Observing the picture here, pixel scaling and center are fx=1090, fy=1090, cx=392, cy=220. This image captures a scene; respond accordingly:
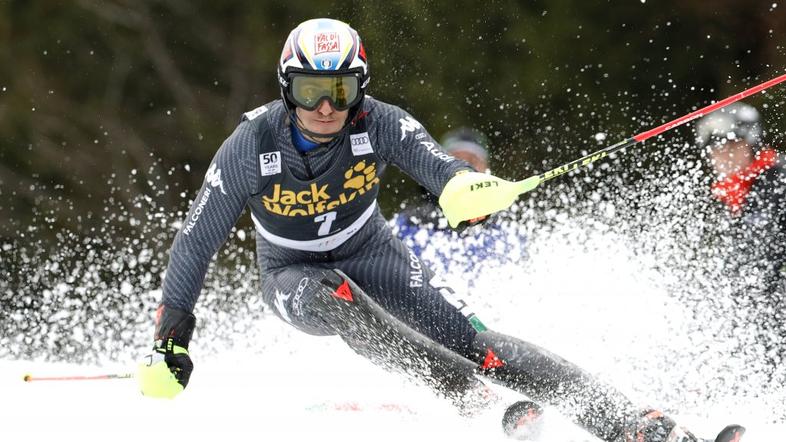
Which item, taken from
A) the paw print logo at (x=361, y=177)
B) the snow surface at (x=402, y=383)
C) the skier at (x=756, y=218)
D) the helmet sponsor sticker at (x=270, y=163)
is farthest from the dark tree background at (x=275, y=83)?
the helmet sponsor sticker at (x=270, y=163)

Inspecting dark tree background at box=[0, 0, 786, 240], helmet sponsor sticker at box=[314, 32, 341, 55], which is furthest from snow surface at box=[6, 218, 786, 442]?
dark tree background at box=[0, 0, 786, 240]

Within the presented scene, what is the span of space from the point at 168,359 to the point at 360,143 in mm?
931

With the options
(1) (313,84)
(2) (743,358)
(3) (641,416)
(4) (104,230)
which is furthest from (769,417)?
(4) (104,230)

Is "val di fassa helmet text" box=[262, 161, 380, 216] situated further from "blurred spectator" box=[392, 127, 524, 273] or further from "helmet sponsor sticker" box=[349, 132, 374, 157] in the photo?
"blurred spectator" box=[392, 127, 524, 273]

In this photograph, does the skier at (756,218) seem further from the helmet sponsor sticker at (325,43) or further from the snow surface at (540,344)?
the helmet sponsor sticker at (325,43)

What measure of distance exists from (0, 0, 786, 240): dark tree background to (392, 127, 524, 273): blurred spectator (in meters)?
3.11

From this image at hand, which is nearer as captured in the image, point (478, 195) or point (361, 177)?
point (478, 195)

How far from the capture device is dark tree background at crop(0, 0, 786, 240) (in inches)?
358

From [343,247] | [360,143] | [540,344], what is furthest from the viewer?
[540,344]

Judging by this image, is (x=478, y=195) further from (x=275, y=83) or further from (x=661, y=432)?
(x=275, y=83)

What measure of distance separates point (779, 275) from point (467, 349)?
1570 millimetres

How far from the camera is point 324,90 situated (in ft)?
11.1

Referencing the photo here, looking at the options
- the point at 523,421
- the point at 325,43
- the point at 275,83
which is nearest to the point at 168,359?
the point at 325,43

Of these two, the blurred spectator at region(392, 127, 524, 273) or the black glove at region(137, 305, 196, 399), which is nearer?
the black glove at region(137, 305, 196, 399)
